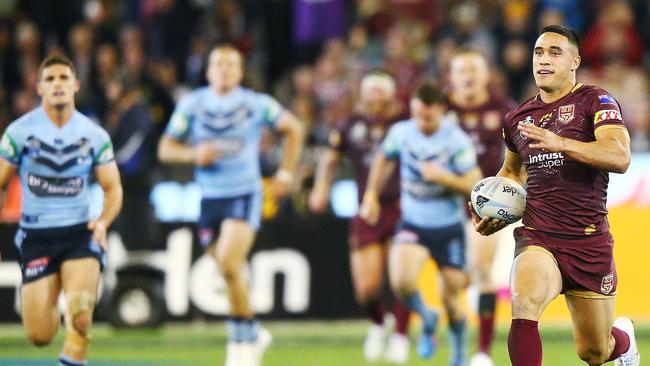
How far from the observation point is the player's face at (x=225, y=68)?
12.4m

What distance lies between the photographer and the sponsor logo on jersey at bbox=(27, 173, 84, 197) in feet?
33.1

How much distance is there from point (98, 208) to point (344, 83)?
4304mm

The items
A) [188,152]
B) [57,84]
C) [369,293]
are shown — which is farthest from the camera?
[369,293]

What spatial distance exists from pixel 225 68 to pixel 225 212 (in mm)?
1258

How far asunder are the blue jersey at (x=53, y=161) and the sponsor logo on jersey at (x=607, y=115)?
12.0 ft

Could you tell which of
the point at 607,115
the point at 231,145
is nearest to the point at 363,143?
the point at 231,145

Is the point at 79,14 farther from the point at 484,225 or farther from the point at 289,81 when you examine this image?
the point at 484,225

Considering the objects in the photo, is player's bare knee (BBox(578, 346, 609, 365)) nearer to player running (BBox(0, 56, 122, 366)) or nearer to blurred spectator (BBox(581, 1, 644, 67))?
player running (BBox(0, 56, 122, 366))

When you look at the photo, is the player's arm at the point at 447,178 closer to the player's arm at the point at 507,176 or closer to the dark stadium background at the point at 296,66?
the player's arm at the point at 507,176

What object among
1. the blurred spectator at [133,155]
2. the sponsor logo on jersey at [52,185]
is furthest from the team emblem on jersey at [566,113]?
the blurred spectator at [133,155]

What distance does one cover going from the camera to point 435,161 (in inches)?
470

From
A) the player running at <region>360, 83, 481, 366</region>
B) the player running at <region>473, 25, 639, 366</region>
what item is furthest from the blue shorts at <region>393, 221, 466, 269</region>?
the player running at <region>473, 25, 639, 366</region>

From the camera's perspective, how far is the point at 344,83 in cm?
1809

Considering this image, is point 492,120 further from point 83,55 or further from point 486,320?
point 83,55
